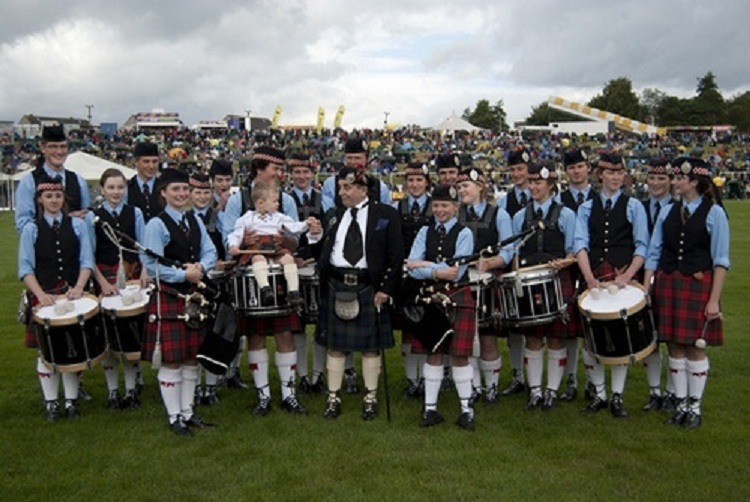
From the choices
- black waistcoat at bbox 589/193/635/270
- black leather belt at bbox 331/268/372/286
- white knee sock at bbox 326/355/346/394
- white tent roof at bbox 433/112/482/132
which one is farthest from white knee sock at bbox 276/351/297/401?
white tent roof at bbox 433/112/482/132

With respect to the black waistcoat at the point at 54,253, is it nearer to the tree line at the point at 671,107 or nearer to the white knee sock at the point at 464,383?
the white knee sock at the point at 464,383

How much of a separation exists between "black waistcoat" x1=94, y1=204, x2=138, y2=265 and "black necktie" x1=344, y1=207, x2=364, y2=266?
1.83 meters

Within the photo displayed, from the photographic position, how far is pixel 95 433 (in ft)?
18.9

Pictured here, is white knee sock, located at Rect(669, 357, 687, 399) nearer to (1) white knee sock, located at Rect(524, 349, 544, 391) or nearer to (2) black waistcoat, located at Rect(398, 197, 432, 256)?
(1) white knee sock, located at Rect(524, 349, 544, 391)

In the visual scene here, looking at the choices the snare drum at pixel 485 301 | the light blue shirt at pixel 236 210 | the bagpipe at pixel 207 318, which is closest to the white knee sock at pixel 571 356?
the snare drum at pixel 485 301

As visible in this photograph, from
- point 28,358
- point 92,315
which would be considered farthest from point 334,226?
point 28,358

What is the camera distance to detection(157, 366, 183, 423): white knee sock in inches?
223

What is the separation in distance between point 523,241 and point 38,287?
3731 millimetres

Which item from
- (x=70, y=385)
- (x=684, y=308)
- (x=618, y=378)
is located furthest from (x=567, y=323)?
(x=70, y=385)

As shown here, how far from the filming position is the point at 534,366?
6367 millimetres

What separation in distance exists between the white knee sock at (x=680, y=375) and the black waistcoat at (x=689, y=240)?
0.73 metres

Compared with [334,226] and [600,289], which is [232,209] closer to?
[334,226]

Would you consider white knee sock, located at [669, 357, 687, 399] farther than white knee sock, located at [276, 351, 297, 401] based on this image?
No

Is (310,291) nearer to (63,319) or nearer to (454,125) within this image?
(63,319)
